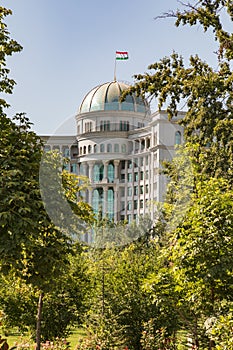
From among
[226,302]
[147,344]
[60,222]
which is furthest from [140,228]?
[226,302]

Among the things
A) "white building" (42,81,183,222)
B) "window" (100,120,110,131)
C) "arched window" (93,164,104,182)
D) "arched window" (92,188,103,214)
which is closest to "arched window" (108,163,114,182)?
"white building" (42,81,183,222)

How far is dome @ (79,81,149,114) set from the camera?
13745 millimetres

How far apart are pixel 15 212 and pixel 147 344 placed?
436 centimetres

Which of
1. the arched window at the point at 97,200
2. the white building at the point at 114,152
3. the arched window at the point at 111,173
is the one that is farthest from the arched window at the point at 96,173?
the arched window at the point at 111,173

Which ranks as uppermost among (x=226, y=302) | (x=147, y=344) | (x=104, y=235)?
(x=104, y=235)

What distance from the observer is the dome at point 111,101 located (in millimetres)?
13745

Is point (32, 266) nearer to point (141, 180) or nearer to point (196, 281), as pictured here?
point (196, 281)

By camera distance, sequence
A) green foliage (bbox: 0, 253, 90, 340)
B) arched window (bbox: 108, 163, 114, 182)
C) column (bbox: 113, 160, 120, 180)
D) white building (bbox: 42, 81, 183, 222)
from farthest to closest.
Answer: green foliage (bbox: 0, 253, 90, 340) < white building (bbox: 42, 81, 183, 222) < arched window (bbox: 108, 163, 114, 182) < column (bbox: 113, 160, 120, 180)

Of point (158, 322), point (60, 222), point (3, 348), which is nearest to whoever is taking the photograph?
point (3, 348)

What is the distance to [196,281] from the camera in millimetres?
8719

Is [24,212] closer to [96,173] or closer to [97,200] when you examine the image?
[97,200]

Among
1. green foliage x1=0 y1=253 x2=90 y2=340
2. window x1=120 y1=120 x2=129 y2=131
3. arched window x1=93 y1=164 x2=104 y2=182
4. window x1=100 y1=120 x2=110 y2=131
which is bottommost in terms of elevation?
green foliage x1=0 y1=253 x2=90 y2=340

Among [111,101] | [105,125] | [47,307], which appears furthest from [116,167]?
[47,307]

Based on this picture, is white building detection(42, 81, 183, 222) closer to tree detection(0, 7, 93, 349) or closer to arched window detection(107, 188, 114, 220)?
arched window detection(107, 188, 114, 220)
